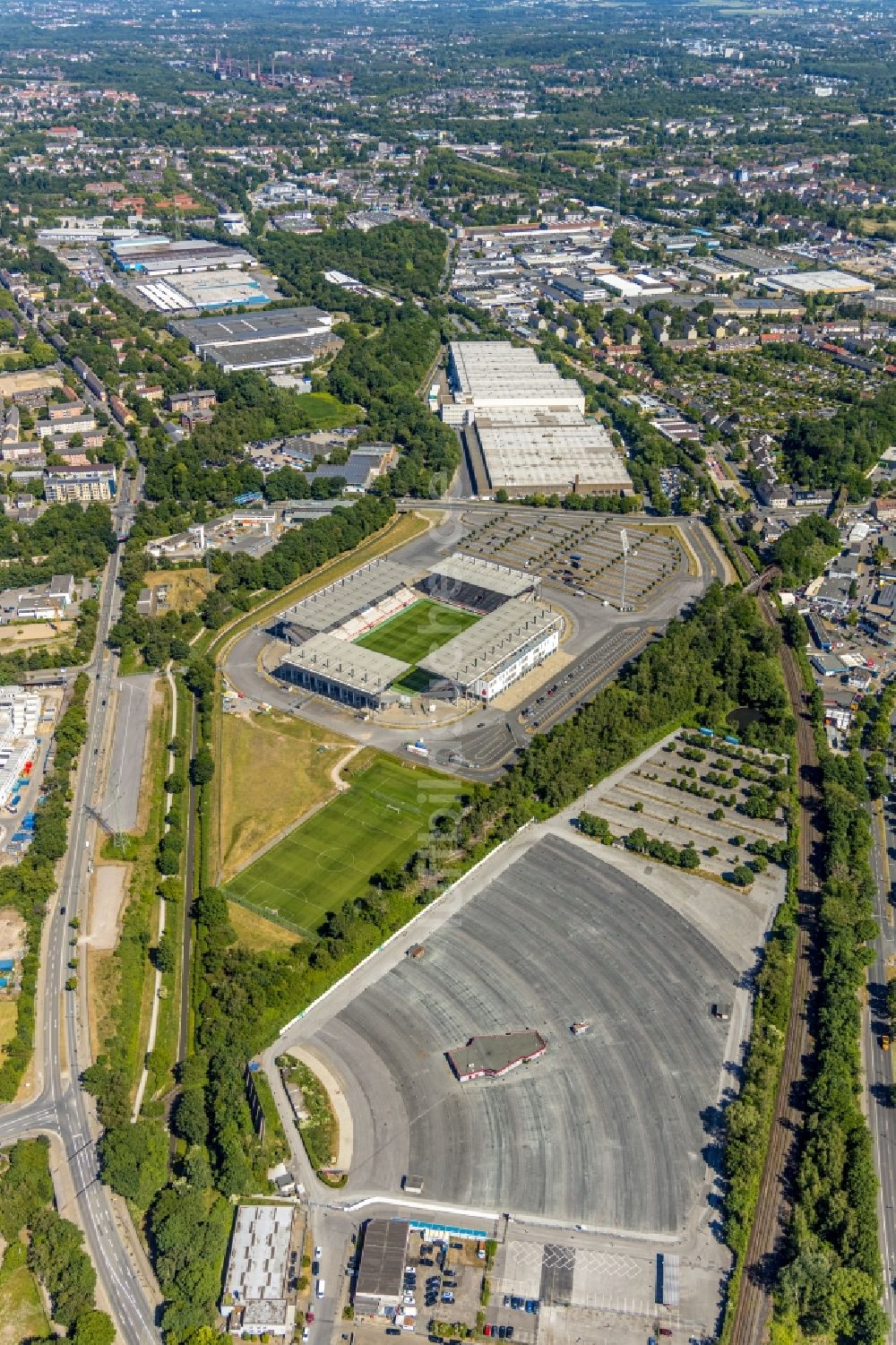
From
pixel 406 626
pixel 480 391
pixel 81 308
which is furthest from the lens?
pixel 81 308

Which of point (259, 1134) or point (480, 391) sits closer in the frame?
point (259, 1134)

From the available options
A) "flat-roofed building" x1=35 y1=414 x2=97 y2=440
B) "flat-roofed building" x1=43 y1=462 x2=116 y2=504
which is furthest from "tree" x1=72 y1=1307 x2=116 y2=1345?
"flat-roofed building" x1=35 y1=414 x2=97 y2=440

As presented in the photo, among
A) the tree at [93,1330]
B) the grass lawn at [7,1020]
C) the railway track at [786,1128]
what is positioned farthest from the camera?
the grass lawn at [7,1020]

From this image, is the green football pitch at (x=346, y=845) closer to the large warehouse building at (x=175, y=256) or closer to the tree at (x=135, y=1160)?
the tree at (x=135, y=1160)

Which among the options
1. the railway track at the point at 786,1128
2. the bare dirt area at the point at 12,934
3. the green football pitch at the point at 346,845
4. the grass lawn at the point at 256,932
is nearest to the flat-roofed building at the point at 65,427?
the green football pitch at the point at 346,845

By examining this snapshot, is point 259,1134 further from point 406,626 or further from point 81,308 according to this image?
point 81,308

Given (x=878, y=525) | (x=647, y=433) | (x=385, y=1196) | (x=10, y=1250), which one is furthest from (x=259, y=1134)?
(x=647, y=433)
